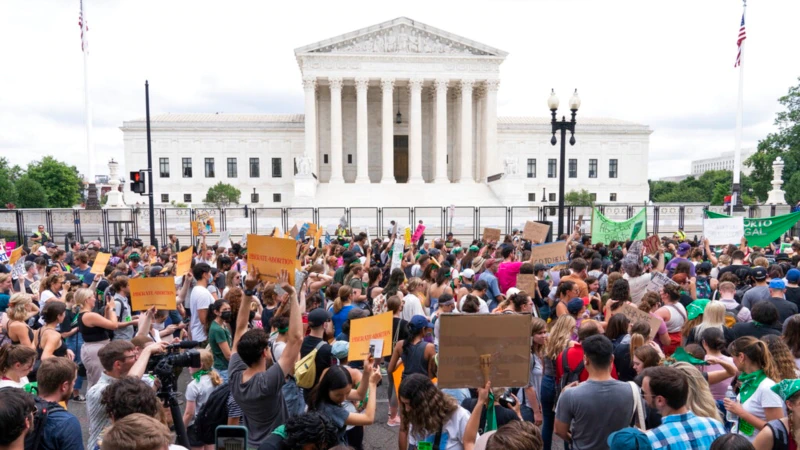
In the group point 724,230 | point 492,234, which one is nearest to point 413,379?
point 492,234

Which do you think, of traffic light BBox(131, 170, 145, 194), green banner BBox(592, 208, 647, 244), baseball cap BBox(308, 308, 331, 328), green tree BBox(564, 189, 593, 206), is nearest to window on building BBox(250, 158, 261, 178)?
green tree BBox(564, 189, 593, 206)

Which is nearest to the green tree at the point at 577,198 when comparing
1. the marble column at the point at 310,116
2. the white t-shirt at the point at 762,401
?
the marble column at the point at 310,116

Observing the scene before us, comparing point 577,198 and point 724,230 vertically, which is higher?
point 577,198

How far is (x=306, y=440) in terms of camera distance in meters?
3.05

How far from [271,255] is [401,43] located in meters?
50.6

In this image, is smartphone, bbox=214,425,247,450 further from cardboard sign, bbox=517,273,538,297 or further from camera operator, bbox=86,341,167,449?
cardboard sign, bbox=517,273,538,297

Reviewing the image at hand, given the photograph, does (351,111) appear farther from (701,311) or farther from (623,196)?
(701,311)

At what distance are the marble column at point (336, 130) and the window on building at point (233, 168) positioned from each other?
15.1m

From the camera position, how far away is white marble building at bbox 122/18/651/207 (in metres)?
51.5

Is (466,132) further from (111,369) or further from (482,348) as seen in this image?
(111,369)

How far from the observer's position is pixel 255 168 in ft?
206

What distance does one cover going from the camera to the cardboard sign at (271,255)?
5117 mm

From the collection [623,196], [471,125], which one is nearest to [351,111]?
[471,125]

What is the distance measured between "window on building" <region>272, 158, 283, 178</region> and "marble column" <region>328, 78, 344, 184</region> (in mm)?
11640
